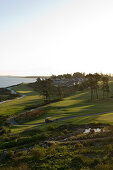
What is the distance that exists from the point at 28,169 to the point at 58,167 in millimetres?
3027

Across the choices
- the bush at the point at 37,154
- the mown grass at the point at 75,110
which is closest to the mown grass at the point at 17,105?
the mown grass at the point at 75,110

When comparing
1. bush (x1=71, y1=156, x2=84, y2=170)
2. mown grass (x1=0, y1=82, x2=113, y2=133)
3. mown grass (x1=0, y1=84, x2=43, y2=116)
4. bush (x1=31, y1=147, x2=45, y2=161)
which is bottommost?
mown grass (x1=0, y1=84, x2=43, y2=116)

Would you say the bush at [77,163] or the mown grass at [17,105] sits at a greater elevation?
the bush at [77,163]

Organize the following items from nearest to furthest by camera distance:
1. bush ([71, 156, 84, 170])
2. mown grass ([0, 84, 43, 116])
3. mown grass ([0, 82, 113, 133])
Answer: bush ([71, 156, 84, 170]) < mown grass ([0, 82, 113, 133]) < mown grass ([0, 84, 43, 116])

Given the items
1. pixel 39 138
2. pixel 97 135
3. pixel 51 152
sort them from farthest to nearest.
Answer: pixel 39 138 < pixel 97 135 < pixel 51 152

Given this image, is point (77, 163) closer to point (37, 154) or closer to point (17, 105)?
point (37, 154)

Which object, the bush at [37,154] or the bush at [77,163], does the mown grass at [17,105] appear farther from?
the bush at [77,163]

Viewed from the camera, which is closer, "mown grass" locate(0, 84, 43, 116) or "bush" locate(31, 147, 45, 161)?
"bush" locate(31, 147, 45, 161)

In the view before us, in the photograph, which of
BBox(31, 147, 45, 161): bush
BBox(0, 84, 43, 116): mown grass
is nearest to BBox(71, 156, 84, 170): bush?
BBox(31, 147, 45, 161): bush

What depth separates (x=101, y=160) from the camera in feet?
49.0

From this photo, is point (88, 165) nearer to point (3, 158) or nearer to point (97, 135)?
point (97, 135)

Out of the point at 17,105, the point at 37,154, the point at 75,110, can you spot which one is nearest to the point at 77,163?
the point at 37,154

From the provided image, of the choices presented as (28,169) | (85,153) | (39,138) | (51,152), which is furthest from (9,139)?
(85,153)

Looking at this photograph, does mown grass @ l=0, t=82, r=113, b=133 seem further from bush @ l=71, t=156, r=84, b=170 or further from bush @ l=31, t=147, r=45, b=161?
bush @ l=71, t=156, r=84, b=170
